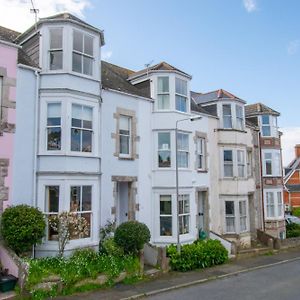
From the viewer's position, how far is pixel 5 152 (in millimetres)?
12875

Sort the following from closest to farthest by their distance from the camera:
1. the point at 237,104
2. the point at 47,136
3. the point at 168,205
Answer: the point at 47,136 < the point at 168,205 < the point at 237,104

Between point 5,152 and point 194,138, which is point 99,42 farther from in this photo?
point 194,138

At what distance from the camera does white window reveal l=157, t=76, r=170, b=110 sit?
18.8 m

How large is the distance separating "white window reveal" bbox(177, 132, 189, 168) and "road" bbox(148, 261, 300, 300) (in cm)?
621

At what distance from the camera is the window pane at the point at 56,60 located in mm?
14492

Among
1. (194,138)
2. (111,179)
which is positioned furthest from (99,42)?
(194,138)

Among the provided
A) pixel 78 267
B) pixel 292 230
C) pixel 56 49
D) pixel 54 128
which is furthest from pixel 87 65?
pixel 292 230

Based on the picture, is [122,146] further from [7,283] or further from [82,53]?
[7,283]

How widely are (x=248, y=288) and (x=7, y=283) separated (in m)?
8.32

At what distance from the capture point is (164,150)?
60.4 ft

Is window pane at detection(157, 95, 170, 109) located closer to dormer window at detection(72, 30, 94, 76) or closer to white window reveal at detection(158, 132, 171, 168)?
white window reveal at detection(158, 132, 171, 168)

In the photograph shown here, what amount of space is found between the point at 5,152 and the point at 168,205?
334 inches

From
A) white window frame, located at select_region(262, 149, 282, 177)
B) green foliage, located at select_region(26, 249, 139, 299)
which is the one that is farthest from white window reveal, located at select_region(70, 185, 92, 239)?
white window frame, located at select_region(262, 149, 282, 177)

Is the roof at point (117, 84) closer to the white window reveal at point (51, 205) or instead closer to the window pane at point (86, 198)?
the window pane at point (86, 198)
